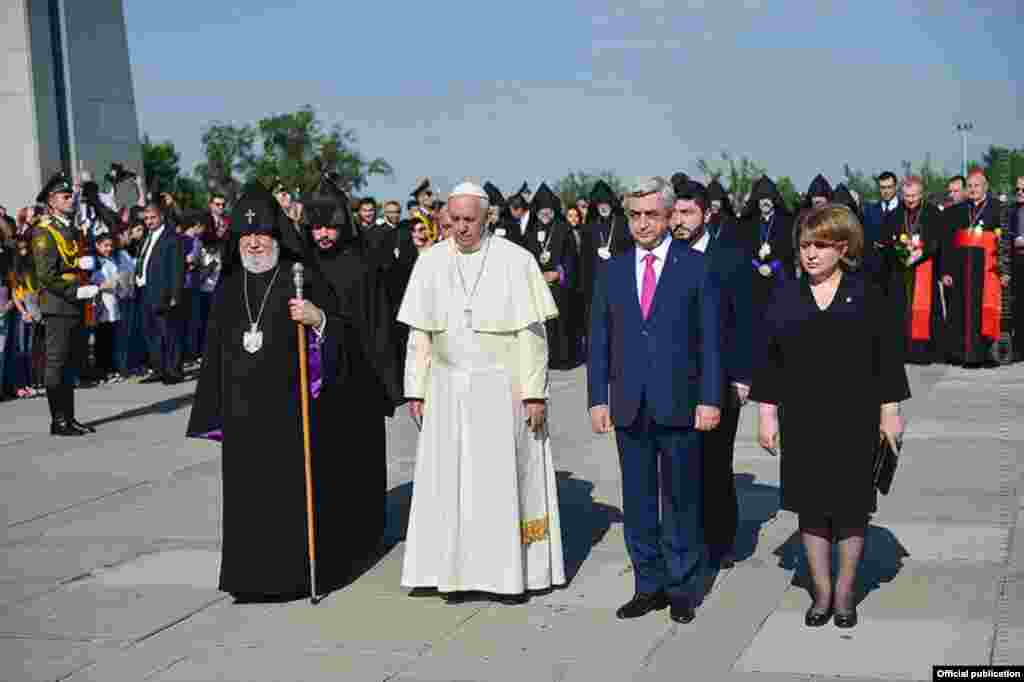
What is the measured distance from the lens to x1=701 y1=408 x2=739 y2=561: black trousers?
24.8 ft

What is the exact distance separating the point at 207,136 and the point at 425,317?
58.9 metres

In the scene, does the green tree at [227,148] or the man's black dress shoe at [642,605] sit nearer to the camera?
the man's black dress shoe at [642,605]

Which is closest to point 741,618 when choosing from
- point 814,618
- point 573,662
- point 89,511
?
point 814,618

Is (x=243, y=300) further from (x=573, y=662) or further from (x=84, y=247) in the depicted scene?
(x=84, y=247)

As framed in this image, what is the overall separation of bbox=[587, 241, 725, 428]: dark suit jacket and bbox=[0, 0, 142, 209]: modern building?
57.4ft

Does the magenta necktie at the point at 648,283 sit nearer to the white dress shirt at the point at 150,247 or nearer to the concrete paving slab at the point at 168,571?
the concrete paving slab at the point at 168,571

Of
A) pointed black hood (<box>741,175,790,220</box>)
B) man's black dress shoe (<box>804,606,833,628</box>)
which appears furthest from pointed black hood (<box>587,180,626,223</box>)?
man's black dress shoe (<box>804,606,833,628</box>)

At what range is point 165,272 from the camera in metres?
17.4

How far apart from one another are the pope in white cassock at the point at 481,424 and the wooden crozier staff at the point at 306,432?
1.48 ft

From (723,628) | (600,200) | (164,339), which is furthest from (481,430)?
(600,200)

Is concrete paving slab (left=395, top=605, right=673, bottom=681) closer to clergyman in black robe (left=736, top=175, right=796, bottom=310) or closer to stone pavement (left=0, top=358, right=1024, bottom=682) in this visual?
stone pavement (left=0, top=358, right=1024, bottom=682)

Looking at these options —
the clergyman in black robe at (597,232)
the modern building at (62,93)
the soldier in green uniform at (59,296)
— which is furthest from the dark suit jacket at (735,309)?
the modern building at (62,93)

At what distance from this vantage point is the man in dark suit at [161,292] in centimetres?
1739

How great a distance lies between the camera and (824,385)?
247 inches
